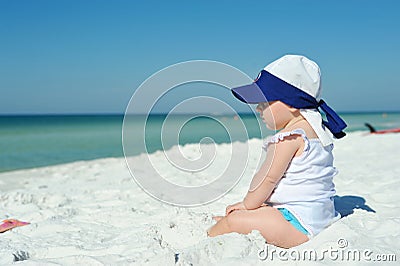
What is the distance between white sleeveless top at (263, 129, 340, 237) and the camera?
2.21 meters

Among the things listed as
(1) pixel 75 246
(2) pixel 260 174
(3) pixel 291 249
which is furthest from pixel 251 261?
(1) pixel 75 246

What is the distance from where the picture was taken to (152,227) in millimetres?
2602

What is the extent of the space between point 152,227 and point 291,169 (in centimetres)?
98

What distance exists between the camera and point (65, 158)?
9297 mm

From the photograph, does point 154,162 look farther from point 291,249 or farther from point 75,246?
point 291,249

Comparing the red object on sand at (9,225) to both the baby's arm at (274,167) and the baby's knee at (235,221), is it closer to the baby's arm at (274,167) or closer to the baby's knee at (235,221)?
the baby's knee at (235,221)

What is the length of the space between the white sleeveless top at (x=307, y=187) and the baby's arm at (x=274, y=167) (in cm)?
3

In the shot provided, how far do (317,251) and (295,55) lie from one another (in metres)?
1.08

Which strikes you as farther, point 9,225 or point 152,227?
point 9,225
